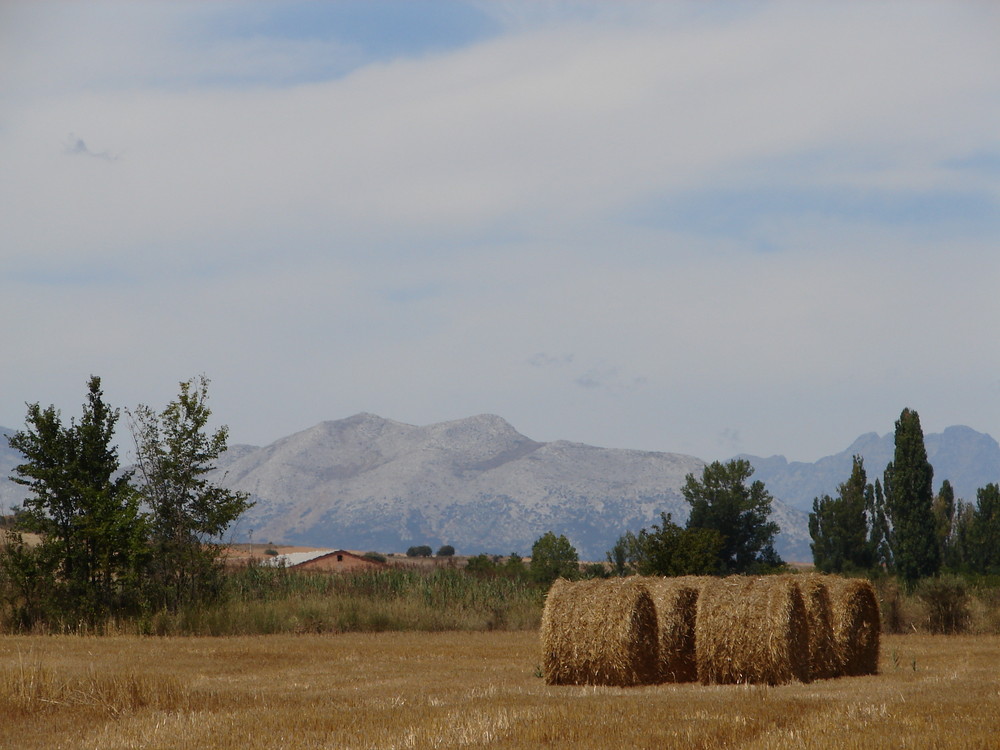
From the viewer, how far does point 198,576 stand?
27.7m

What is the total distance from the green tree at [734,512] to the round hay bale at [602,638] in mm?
53880

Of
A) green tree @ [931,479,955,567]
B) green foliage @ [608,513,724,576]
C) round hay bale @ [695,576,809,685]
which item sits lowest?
round hay bale @ [695,576,809,685]

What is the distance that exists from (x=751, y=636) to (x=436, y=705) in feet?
16.5

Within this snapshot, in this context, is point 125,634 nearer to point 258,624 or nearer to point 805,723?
point 258,624

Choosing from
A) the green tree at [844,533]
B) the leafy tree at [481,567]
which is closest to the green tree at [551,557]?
the leafy tree at [481,567]

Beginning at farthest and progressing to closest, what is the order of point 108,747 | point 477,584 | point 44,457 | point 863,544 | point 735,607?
1. point 863,544
2. point 477,584
3. point 44,457
4. point 735,607
5. point 108,747

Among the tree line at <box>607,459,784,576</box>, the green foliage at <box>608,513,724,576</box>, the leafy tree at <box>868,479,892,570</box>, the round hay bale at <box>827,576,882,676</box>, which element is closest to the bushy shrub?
the green foliage at <box>608,513,724,576</box>

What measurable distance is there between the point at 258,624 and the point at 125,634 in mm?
2850

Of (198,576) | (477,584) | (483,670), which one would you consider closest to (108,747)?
A: (483,670)

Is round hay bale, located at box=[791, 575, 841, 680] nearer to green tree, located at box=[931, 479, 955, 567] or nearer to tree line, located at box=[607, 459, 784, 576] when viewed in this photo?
tree line, located at box=[607, 459, 784, 576]

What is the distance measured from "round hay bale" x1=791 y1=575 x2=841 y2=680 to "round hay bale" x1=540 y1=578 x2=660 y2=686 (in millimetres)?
2299

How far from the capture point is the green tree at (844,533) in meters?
66.1

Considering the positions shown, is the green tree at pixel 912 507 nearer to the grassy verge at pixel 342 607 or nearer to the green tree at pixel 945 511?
the green tree at pixel 945 511

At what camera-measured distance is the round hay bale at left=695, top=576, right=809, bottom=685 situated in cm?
1593
